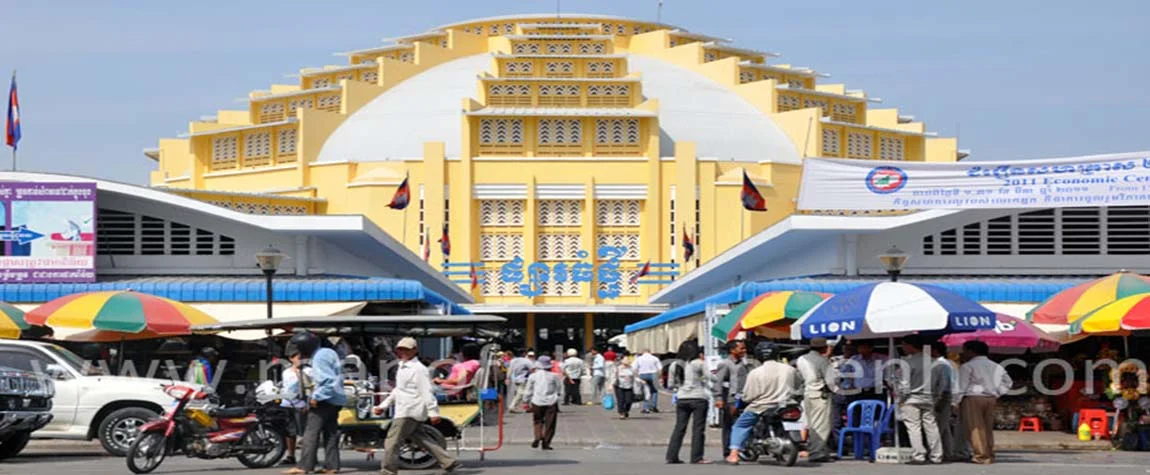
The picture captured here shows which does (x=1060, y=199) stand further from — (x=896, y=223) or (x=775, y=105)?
(x=775, y=105)

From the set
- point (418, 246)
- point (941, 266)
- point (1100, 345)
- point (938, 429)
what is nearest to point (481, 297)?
point (418, 246)

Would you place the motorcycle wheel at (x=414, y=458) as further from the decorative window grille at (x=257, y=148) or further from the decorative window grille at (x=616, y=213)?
the decorative window grille at (x=257, y=148)

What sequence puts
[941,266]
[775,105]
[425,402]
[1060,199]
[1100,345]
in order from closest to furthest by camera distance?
1. [425,402]
2. [1100,345]
3. [1060,199]
4. [941,266]
5. [775,105]

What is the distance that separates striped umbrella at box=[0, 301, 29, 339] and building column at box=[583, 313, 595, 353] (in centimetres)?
4424

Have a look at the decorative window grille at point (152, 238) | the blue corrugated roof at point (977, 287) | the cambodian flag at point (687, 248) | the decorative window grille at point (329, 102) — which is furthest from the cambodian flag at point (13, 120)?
the decorative window grille at point (329, 102)

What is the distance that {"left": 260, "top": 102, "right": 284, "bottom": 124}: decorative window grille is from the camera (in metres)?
82.3

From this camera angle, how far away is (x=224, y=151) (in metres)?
79.9

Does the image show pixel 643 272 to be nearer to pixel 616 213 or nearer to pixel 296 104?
pixel 616 213

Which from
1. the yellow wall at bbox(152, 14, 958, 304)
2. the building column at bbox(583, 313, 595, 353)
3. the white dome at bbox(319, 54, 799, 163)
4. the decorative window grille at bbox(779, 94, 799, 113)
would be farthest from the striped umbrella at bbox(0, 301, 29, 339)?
the decorative window grille at bbox(779, 94, 799, 113)

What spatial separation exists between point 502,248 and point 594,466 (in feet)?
164

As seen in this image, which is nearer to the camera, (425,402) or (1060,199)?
(425,402)

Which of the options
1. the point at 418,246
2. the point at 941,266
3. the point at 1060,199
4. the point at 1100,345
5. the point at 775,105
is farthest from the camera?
the point at 775,105

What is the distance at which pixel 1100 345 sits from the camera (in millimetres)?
29641

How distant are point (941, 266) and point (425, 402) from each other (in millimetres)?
19306
